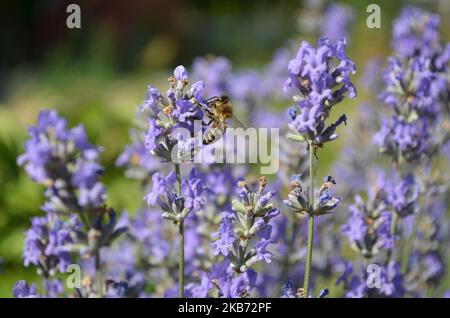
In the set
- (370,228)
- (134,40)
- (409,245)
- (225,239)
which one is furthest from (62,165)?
(134,40)

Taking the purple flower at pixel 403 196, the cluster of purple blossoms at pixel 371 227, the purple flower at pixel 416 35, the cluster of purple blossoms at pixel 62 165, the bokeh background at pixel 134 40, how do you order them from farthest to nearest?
the bokeh background at pixel 134 40 → the purple flower at pixel 416 35 → the purple flower at pixel 403 196 → the cluster of purple blossoms at pixel 371 227 → the cluster of purple blossoms at pixel 62 165

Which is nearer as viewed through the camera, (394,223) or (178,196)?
(178,196)

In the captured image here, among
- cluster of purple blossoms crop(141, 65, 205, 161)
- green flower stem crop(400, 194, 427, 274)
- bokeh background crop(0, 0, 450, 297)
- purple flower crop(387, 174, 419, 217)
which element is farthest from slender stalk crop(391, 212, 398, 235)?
bokeh background crop(0, 0, 450, 297)

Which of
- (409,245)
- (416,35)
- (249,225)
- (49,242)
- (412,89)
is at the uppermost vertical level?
(416,35)

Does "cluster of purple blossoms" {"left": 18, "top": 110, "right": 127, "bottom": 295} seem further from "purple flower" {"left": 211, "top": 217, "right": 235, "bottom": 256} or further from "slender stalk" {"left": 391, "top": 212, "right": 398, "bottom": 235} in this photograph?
"slender stalk" {"left": 391, "top": 212, "right": 398, "bottom": 235}

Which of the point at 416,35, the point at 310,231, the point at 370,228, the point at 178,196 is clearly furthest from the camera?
the point at 416,35

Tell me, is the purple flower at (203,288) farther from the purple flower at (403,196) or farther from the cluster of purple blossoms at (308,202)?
the purple flower at (403,196)

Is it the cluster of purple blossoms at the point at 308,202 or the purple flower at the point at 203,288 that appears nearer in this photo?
the cluster of purple blossoms at the point at 308,202

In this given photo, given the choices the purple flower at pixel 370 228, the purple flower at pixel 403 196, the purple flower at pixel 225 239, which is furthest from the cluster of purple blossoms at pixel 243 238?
the purple flower at pixel 403 196

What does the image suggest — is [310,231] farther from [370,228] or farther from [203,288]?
[370,228]
